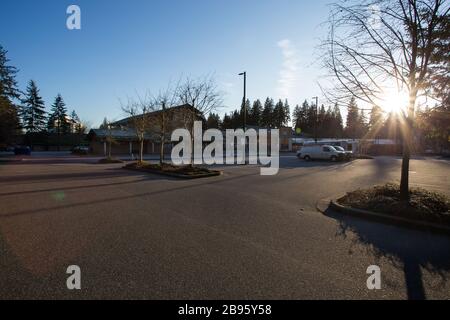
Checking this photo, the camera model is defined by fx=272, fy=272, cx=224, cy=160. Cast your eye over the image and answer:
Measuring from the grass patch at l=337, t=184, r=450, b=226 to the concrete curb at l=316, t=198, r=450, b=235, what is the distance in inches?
6.7

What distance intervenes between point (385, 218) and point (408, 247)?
5.08 feet

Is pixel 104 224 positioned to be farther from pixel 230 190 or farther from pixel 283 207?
pixel 230 190

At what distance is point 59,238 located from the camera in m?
4.98

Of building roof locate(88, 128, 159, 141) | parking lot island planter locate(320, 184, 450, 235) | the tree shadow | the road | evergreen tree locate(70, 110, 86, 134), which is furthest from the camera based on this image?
evergreen tree locate(70, 110, 86, 134)

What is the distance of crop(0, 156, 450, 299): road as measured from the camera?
131 inches

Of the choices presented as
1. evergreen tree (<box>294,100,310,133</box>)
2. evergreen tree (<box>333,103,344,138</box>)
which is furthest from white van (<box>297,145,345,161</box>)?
evergreen tree (<box>294,100,310,133</box>)

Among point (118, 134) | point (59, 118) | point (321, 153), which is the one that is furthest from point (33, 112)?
point (321, 153)

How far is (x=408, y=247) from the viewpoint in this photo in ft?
15.7

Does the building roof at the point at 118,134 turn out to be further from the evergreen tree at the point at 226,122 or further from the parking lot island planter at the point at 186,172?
the evergreen tree at the point at 226,122

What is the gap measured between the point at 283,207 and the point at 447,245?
3.78 metres

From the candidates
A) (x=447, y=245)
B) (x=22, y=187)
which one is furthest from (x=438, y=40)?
(x=22, y=187)

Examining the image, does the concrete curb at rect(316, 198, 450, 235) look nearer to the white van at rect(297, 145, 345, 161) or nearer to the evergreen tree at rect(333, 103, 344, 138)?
the white van at rect(297, 145, 345, 161)

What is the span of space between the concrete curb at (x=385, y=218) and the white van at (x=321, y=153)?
854 inches

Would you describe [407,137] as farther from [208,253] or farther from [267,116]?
[267,116]
